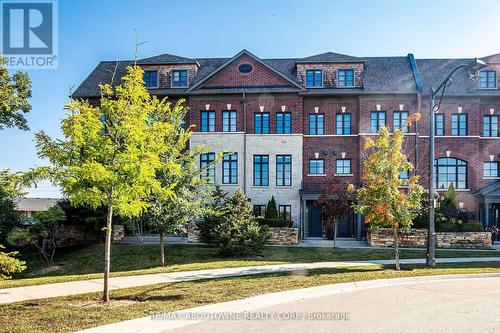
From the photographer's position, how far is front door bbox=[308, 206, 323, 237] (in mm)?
29797

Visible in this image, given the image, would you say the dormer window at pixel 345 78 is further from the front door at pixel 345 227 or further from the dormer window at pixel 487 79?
the front door at pixel 345 227

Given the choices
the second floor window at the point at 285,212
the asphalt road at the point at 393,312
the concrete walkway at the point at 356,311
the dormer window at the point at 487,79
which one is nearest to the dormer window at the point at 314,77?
the second floor window at the point at 285,212

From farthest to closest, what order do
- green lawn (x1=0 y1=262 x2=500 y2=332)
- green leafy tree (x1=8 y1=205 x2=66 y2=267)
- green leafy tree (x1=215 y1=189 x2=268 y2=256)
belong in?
green leafy tree (x1=8 y1=205 x2=66 y2=267) → green leafy tree (x1=215 y1=189 x2=268 y2=256) → green lawn (x1=0 y1=262 x2=500 y2=332)

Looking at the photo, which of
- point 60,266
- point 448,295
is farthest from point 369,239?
point 60,266

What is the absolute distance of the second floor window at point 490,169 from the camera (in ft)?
95.6

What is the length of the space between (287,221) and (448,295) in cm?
1535

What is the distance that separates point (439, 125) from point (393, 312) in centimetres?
2286

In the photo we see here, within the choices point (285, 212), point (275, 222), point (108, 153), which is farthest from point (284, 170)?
point (108, 153)

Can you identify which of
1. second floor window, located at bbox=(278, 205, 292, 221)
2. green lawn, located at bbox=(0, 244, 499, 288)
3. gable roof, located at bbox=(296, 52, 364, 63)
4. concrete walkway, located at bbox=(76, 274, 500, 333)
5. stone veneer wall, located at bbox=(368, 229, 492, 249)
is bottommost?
green lawn, located at bbox=(0, 244, 499, 288)

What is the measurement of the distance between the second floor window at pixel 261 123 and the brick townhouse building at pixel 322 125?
0.10 meters

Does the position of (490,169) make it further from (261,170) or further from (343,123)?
(261,170)

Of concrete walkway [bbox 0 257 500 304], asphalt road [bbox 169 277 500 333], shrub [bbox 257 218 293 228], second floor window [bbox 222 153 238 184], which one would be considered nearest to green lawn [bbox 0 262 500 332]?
concrete walkway [bbox 0 257 500 304]

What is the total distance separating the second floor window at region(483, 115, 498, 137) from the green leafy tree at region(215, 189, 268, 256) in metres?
18.5

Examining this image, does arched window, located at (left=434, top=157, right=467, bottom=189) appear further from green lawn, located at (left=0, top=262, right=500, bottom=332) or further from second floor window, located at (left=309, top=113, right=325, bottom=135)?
green lawn, located at (left=0, top=262, right=500, bottom=332)
